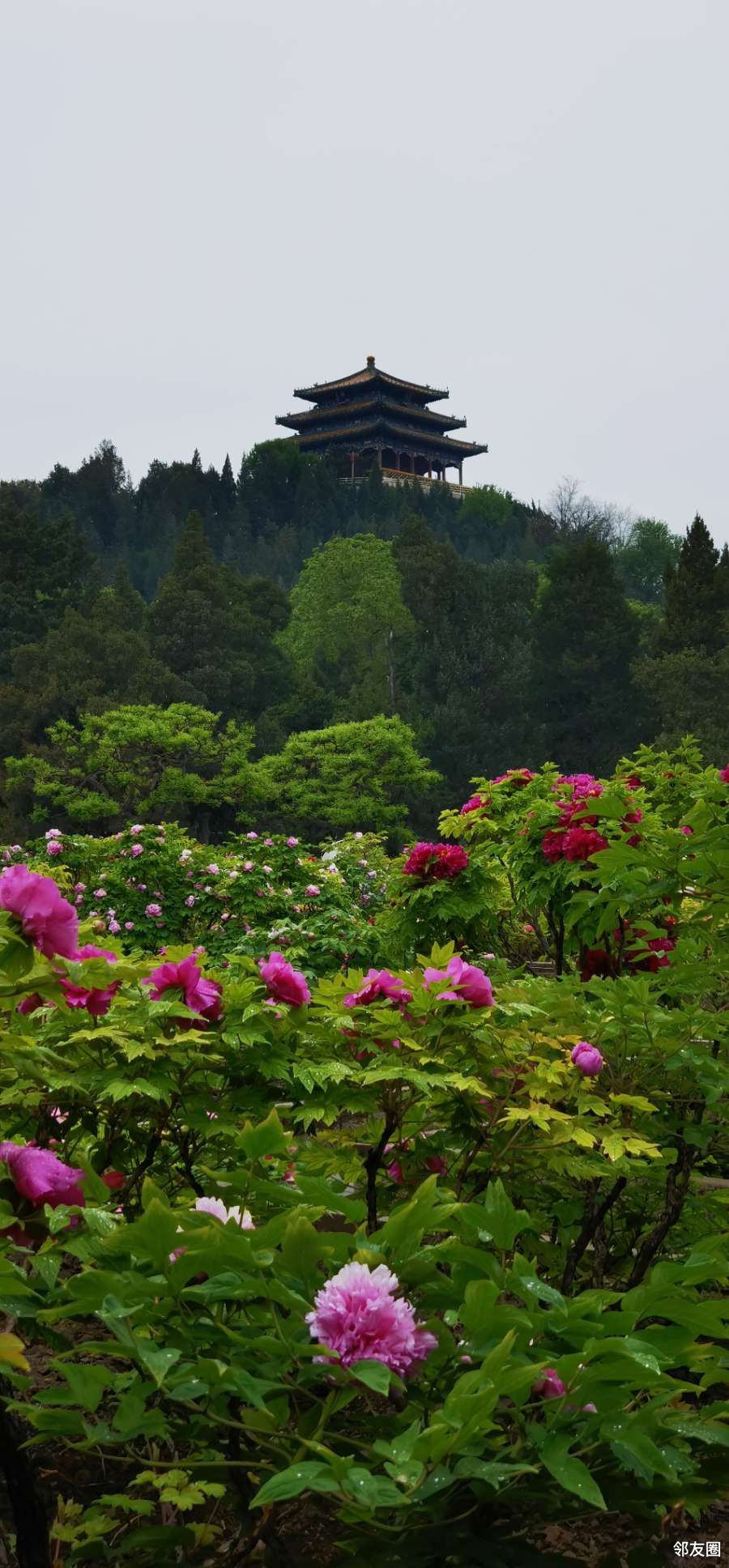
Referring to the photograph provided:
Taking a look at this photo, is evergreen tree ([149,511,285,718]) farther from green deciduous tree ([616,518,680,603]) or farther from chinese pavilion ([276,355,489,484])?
chinese pavilion ([276,355,489,484])

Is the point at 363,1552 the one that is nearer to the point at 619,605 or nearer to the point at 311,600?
the point at 619,605

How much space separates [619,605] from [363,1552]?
30052mm

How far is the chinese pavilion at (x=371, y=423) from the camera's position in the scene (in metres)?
58.7

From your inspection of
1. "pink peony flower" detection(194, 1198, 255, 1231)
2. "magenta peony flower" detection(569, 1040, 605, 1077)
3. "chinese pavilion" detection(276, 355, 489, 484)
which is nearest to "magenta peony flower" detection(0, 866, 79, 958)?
"pink peony flower" detection(194, 1198, 255, 1231)

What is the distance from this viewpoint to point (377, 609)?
3209 centimetres

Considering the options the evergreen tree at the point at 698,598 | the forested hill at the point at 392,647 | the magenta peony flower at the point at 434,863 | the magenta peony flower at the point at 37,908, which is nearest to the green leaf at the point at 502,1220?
the magenta peony flower at the point at 37,908

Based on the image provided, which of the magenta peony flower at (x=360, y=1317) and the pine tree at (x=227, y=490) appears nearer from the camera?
the magenta peony flower at (x=360, y=1317)

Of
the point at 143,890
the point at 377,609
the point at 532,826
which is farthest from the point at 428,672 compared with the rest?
the point at 532,826

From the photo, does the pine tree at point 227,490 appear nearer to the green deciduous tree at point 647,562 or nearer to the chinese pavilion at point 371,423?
the chinese pavilion at point 371,423

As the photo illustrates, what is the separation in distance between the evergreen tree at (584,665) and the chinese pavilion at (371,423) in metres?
30.2

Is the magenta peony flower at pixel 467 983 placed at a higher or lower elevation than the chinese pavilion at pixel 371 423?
lower

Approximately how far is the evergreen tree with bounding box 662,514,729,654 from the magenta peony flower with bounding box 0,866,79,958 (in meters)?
26.2

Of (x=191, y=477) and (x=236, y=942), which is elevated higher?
(x=191, y=477)

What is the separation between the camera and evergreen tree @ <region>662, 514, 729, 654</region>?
1056 inches
